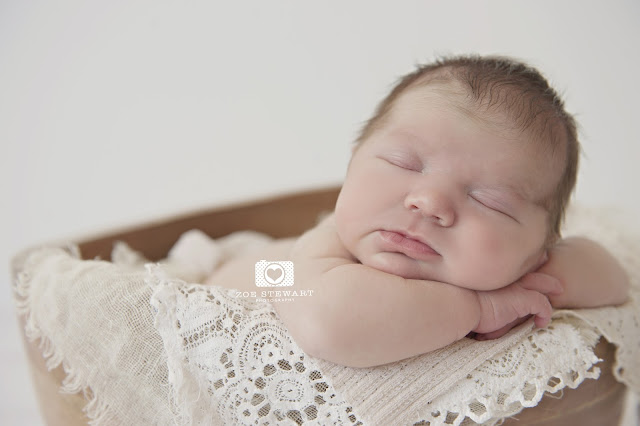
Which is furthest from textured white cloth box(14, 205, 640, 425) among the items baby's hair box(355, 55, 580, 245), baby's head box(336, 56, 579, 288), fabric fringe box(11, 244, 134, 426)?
baby's hair box(355, 55, 580, 245)

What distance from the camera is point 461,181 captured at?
68cm

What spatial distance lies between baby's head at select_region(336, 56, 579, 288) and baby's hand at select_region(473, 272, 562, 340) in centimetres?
3

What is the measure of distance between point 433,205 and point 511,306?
0.20 metres

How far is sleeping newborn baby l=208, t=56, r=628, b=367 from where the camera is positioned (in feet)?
2.09

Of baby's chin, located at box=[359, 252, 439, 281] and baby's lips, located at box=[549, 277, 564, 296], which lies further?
baby's lips, located at box=[549, 277, 564, 296]

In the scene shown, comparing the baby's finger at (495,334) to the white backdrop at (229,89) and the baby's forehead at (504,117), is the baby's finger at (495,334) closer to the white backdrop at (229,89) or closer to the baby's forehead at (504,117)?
the baby's forehead at (504,117)

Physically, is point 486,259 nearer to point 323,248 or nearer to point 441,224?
point 441,224

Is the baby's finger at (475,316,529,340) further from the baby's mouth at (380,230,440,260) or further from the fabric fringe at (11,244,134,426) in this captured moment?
the fabric fringe at (11,244,134,426)

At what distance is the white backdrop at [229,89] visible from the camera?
3.15 ft

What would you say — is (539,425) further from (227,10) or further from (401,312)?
(227,10)

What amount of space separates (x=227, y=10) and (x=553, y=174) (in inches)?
23.8

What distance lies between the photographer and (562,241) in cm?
91

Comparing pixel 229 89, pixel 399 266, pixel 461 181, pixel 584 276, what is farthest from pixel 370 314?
pixel 229 89

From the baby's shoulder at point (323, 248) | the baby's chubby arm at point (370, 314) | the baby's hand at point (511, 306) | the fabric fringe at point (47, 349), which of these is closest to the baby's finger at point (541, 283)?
the baby's hand at point (511, 306)
